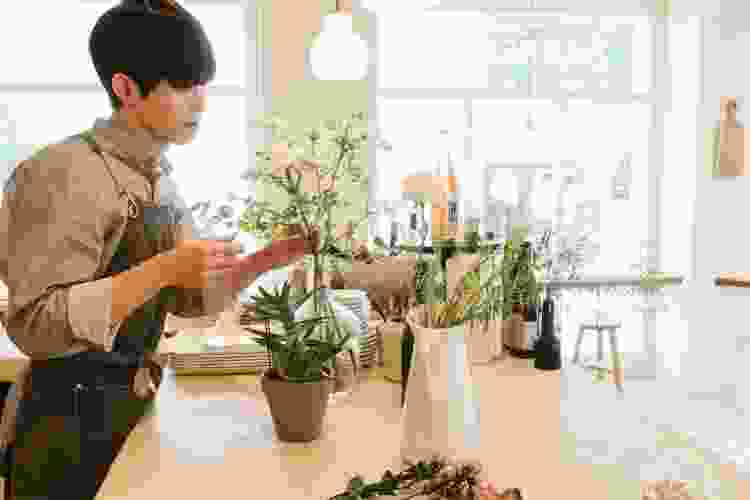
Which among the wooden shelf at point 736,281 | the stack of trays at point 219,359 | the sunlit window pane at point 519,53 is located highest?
the sunlit window pane at point 519,53

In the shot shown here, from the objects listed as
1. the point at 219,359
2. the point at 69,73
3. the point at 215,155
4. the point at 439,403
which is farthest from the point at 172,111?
the point at 69,73

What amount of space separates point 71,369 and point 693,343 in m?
4.51

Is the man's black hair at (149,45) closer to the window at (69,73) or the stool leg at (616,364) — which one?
the stool leg at (616,364)

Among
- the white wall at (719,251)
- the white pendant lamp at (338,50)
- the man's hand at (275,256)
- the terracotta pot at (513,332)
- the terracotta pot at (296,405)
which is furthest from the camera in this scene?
the white wall at (719,251)

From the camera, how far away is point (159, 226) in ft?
4.40

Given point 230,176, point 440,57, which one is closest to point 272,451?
point 230,176

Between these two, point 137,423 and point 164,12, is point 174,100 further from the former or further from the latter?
point 137,423

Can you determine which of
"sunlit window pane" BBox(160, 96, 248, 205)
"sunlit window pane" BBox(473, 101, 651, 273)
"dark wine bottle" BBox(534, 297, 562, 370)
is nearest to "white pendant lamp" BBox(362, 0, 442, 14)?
"sunlit window pane" BBox(473, 101, 651, 273)

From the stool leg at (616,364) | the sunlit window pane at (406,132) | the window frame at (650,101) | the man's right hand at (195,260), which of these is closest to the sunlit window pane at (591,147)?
the window frame at (650,101)

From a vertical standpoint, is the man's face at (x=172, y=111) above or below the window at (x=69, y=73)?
below

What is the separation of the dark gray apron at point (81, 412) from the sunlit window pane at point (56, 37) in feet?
11.4

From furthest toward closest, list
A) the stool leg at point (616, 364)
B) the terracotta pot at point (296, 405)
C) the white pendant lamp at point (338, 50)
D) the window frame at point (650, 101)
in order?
the window frame at point (650, 101)
the white pendant lamp at point (338, 50)
the stool leg at point (616, 364)
the terracotta pot at point (296, 405)

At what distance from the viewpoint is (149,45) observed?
121 centimetres

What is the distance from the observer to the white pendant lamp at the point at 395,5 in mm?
4527
